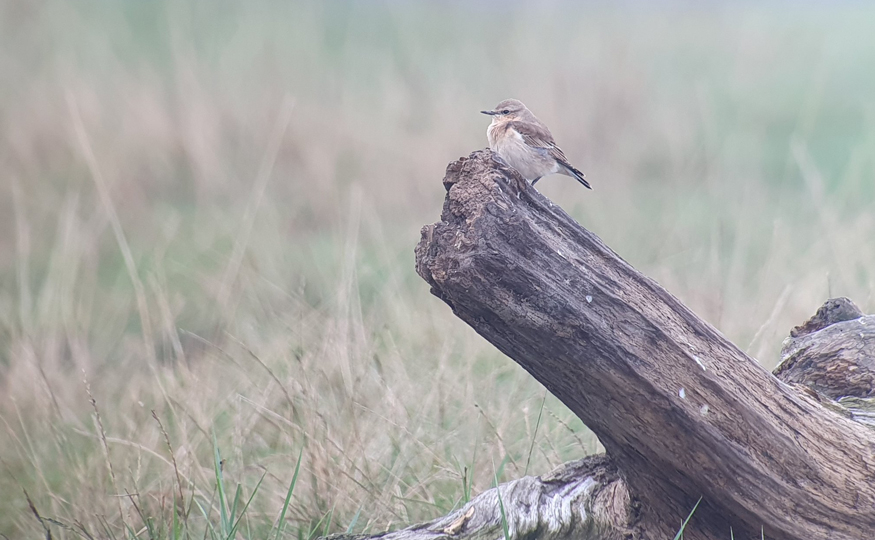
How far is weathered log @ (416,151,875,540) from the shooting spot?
143 centimetres

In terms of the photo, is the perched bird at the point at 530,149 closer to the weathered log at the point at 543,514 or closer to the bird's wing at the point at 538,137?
the bird's wing at the point at 538,137

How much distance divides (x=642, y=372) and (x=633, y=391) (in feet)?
0.14

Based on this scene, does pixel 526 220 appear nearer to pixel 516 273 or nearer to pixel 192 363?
pixel 516 273

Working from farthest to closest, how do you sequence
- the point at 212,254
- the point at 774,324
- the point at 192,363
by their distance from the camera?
the point at 212,254, the point at 192,363, the point at 774,324

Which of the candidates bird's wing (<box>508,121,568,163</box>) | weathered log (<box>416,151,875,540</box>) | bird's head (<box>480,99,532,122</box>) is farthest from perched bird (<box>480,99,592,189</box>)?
weathered log (<box>416,151,875,540</box>)

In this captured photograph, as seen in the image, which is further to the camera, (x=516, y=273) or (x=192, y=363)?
(x=192, y=363)

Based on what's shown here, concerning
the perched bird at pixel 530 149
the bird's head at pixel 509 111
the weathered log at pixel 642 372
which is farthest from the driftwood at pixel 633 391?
the bird's head at pixel 509 111

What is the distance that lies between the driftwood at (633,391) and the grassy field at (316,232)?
2.17ft

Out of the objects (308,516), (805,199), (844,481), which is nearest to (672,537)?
(844,481)

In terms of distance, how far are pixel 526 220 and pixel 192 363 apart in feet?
8.63

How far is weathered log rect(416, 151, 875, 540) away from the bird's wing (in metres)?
1.47

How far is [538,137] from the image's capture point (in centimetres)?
298

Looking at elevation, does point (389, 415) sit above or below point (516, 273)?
below

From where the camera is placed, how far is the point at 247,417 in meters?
2.88
